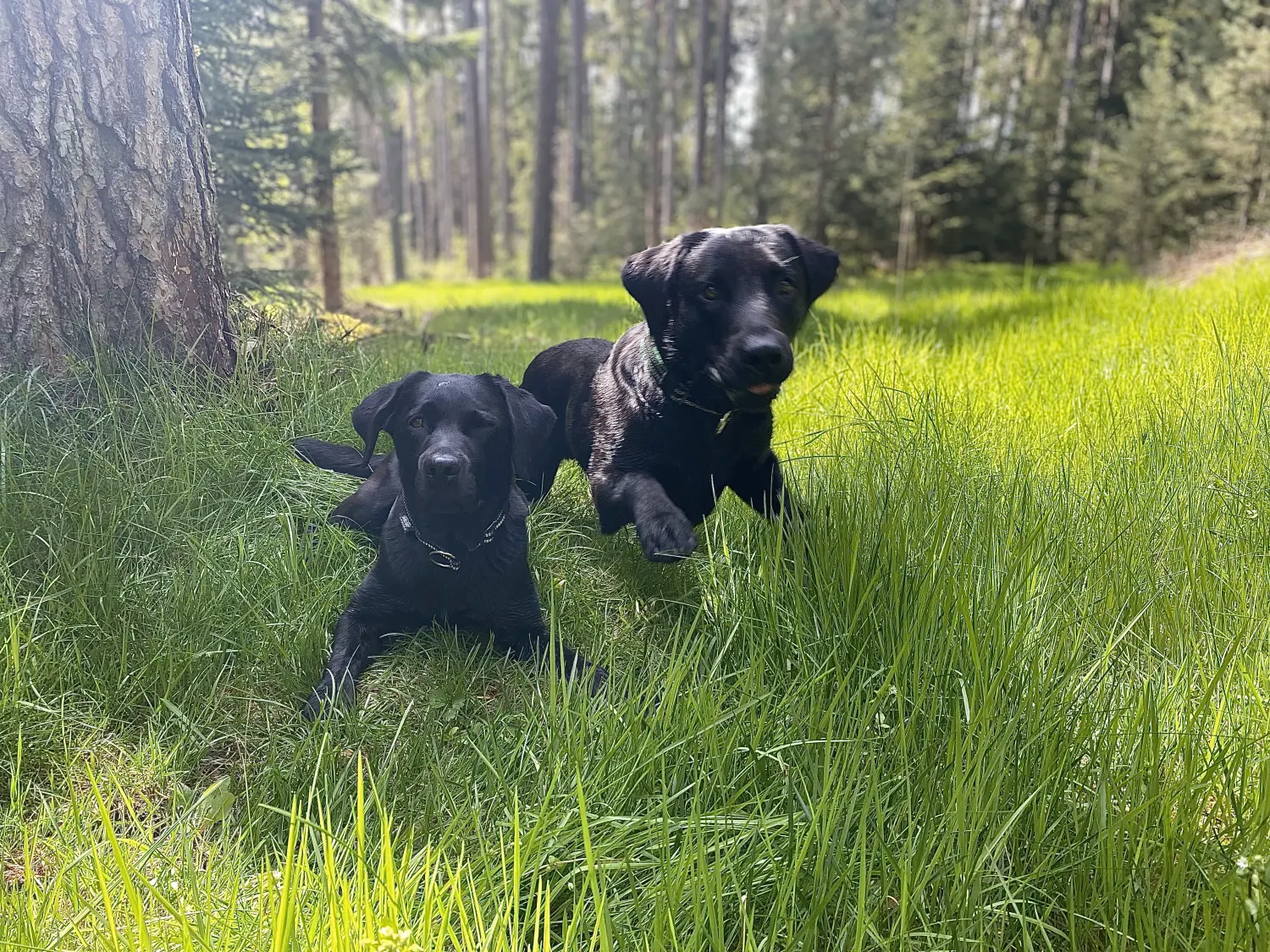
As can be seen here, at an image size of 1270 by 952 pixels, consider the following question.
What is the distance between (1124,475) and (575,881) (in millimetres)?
2307

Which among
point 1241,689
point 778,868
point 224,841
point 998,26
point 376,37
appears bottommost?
point 224,841

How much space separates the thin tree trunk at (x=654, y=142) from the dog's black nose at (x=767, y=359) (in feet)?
59.3

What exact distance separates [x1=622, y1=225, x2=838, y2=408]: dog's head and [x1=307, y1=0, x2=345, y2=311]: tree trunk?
18.3 ft

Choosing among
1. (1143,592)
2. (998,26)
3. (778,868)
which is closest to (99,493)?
(778,868)

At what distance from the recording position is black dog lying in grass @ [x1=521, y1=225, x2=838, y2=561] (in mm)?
2438

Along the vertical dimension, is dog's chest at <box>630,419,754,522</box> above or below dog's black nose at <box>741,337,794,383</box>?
below

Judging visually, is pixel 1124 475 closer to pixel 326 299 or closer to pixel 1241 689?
pixel 1241 689

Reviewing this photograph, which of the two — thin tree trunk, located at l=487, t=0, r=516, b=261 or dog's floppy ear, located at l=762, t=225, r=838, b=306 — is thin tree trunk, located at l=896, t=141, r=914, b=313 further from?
thin tree trunk, located at l=487, t=0, r=516, b=261

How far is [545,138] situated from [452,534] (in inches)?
680

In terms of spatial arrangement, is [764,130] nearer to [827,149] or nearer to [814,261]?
[827,149]

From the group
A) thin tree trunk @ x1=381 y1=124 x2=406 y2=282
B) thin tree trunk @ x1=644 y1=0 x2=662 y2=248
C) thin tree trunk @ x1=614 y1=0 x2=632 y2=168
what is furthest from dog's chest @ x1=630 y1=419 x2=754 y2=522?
thin tree trunk @ x1=381 y1=124 x2=406 y2=282

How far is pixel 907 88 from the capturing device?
1808 centimetres

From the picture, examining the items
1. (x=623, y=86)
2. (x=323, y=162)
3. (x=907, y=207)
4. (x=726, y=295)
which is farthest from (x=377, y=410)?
(x=623, y=86)

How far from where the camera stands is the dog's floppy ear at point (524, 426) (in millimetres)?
2592
